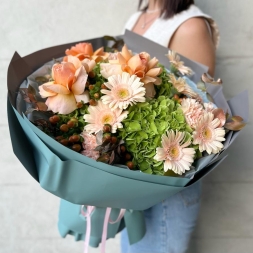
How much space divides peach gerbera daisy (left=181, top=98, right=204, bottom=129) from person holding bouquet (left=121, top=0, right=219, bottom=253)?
255 mm

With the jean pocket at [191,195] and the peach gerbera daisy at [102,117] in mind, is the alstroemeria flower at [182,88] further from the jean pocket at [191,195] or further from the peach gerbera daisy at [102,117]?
the jean pocket at [191,195]

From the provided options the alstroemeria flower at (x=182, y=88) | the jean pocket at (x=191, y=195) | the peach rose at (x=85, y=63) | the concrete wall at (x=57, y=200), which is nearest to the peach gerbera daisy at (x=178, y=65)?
the alstroemeria flower at (x=182, y=88)

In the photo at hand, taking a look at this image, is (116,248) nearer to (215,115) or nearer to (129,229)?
(129,229)

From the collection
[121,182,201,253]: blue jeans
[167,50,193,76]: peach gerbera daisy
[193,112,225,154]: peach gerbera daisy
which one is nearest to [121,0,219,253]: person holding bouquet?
[121,182,201,253]: blue jeans

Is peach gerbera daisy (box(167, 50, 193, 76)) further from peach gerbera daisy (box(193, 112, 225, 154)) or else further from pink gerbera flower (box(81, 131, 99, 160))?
pink gerbera flower (box(81, 131, 99, 160))

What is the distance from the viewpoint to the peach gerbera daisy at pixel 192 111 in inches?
16.7

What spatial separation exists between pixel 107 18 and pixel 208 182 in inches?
25.8

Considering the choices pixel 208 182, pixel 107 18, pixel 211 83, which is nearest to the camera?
pixel 211 83

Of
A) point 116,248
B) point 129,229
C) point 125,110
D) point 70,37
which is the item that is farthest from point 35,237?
point 125,110

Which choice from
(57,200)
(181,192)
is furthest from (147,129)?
(57,200)

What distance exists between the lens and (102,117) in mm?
410

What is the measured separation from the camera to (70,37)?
0.89 meters

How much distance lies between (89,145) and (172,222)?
13.9 inches

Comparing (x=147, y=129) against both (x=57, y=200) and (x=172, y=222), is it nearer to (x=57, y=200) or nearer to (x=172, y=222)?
(x=172, y=222)
